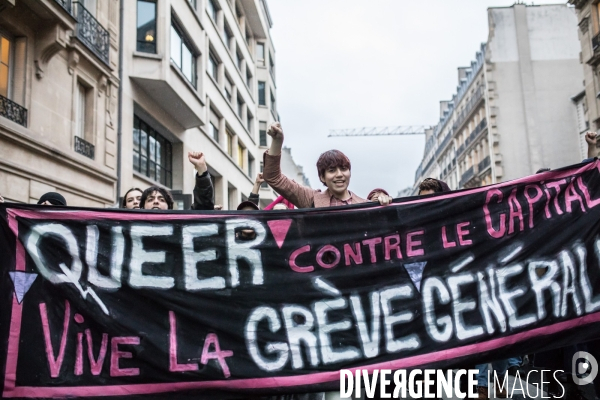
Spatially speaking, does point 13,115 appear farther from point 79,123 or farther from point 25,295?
point 25,295

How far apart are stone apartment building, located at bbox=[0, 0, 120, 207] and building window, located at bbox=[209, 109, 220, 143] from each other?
8472mm

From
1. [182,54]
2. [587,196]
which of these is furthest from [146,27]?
[587,196]

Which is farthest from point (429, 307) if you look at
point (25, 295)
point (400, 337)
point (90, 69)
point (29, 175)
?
point (90, 69)

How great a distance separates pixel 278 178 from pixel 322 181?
0.34 meters

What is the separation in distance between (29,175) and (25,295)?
707cm

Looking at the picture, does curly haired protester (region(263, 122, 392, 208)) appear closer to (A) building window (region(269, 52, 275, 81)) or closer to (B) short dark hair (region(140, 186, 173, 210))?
(B) short dark hair (region(140, 186, 173, 210))

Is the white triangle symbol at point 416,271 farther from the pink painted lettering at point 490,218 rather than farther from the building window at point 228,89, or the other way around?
the building window at point 228,89

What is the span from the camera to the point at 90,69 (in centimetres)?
1235

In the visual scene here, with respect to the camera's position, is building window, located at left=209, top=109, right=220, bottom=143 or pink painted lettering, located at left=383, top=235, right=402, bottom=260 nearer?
pink painted lettering, located at left=383, top=235, right=402, bottom=260

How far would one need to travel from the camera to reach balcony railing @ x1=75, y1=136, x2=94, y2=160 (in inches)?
460

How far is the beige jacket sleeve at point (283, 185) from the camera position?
12.2ft

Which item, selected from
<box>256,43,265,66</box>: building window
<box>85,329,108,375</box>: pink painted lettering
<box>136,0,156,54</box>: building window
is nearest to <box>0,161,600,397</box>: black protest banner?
<box>85,329,108,375</box>: pink painted lettering

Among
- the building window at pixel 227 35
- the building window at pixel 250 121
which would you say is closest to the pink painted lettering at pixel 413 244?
the building window at pixel 227 35

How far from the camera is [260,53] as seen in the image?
115 ft
